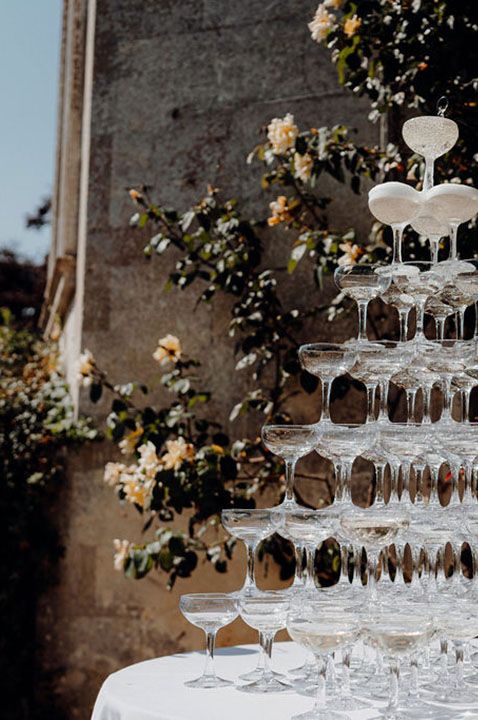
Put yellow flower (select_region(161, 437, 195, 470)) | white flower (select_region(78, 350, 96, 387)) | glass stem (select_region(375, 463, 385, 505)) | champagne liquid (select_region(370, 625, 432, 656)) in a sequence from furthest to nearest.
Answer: white flower (select_region(78, 350, 96, 387)) < yellow flower (select_region(161, 437, 195, 470)) < glass stem (select_region(375, 463, 385, 505)) < champagne liquid (select_region(370, 625, 432, 656))

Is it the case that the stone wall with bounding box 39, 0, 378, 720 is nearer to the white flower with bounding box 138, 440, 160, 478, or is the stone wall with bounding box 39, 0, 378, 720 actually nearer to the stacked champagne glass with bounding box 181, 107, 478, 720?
the white flower with bounding box 138, 440, 160, 478

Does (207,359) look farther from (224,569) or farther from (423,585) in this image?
(423,585)

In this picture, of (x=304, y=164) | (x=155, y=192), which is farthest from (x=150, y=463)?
(x=155, y=192)

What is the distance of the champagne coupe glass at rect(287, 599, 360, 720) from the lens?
1801mm

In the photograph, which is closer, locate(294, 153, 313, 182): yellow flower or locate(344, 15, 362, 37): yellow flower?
locate(344, 15, 362, 37): yellow flower

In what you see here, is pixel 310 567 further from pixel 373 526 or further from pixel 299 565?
pixel 373 526

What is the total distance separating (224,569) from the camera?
4.02 meters

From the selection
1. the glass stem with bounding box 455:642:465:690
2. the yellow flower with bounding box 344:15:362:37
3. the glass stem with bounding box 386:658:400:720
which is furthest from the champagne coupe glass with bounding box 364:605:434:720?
the yellow flower with bounding box 344:15:362:37

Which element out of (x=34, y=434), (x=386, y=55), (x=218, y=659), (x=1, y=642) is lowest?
(x=1, y=642)

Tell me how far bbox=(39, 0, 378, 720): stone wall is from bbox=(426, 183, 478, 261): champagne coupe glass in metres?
2.06

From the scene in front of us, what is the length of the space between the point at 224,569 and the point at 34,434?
3.99 ft

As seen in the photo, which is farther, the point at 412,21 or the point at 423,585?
the point at 412,21

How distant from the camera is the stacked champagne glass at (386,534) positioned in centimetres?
188

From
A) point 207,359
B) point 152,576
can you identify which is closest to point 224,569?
point 152,576
